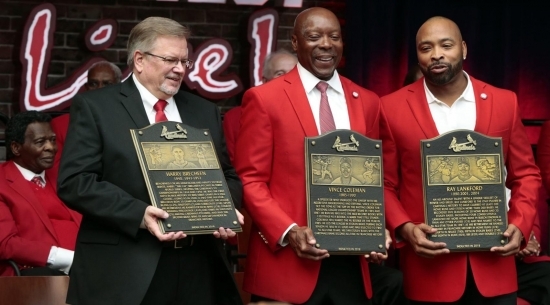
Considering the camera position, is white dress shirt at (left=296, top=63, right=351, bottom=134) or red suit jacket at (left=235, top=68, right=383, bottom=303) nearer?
red suit jacket at (left=235, top=68, right=383, bottom=303)

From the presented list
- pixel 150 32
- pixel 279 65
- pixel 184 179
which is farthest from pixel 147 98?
pixel 279 65

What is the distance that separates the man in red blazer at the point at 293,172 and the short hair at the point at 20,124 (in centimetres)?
203

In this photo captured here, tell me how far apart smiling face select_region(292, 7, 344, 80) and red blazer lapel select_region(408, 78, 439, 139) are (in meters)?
0.44

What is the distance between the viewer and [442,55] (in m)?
5.07

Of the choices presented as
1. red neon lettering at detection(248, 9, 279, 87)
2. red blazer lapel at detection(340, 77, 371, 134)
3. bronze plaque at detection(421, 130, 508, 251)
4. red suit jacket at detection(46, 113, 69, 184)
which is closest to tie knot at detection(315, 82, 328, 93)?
red blazer lapel at detection(340, 77, 371, 134)

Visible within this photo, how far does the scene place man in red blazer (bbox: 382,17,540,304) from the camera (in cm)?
495

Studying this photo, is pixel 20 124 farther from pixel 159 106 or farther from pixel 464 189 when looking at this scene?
pixel 464 189

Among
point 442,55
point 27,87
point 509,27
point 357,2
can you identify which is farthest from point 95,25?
point 442,55

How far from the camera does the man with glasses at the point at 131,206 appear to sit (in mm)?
4328

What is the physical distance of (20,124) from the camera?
A: 6.52 meters

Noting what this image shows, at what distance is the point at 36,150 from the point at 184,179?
7.30ft

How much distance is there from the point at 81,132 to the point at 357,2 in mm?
4125

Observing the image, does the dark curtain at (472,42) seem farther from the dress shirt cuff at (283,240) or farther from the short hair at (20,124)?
the dress shirt cuff at (283,240)

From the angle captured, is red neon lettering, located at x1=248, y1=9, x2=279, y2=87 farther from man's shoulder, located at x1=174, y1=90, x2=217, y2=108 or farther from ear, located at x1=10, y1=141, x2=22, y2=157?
man's shoulder, located at x1=174, y1=90, x2=217, y2=108
